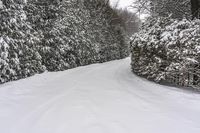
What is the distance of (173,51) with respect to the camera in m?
8.86

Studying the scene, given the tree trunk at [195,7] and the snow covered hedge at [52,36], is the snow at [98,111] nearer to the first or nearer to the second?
the snow covered hedge at [52,36]

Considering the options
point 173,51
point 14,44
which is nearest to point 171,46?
point 173,51

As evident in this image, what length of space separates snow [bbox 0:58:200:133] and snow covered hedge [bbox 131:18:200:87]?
0.63 meters

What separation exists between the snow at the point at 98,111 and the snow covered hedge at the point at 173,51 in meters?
0.63

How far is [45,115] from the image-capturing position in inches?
221

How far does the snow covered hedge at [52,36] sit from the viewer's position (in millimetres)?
10930

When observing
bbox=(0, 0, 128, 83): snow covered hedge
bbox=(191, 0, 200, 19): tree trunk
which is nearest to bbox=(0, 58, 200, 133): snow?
bbox=(0, 0, 128, 83): snow covered hedge

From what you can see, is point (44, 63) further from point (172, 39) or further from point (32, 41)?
point (172, 39)

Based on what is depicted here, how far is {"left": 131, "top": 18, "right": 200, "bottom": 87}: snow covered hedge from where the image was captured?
8273mm

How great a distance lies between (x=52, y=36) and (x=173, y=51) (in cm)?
905

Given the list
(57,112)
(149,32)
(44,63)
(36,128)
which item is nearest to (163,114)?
(57,112)

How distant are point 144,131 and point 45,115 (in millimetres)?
1998

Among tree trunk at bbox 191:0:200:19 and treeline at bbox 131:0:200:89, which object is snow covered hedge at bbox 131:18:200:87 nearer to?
treeline at bbox 131:0:200:89

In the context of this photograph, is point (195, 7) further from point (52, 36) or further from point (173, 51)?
point (52, 36)
